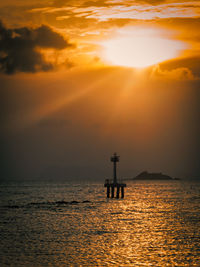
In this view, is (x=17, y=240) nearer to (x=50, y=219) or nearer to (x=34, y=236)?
(x=34, y=236)

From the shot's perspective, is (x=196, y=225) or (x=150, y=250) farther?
(x=196, y=225)

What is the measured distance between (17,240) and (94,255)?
9.33 meters

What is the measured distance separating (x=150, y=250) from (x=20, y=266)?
9.92 m

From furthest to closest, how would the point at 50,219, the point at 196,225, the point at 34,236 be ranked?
the point at 50,219, the point at 196,225, the point at 34,236

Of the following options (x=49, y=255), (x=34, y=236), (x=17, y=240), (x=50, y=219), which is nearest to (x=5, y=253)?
(x=49, y=255)

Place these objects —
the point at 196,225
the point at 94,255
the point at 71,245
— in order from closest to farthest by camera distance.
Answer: the point at 94,255
the point at 71,245
the point at 196,225

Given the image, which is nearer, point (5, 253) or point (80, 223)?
point (5, 253)

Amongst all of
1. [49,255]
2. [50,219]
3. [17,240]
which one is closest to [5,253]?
[49,255]

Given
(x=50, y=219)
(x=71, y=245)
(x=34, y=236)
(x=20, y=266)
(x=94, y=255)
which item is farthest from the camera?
(x=50, y=219)

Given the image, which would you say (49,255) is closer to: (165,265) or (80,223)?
(165,265)

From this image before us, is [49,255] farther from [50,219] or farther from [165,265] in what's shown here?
[50,219]

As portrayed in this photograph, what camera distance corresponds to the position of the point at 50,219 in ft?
165

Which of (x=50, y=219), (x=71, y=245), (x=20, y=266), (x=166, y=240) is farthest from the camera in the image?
(x=50, y=219)

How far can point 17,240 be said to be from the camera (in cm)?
3412
